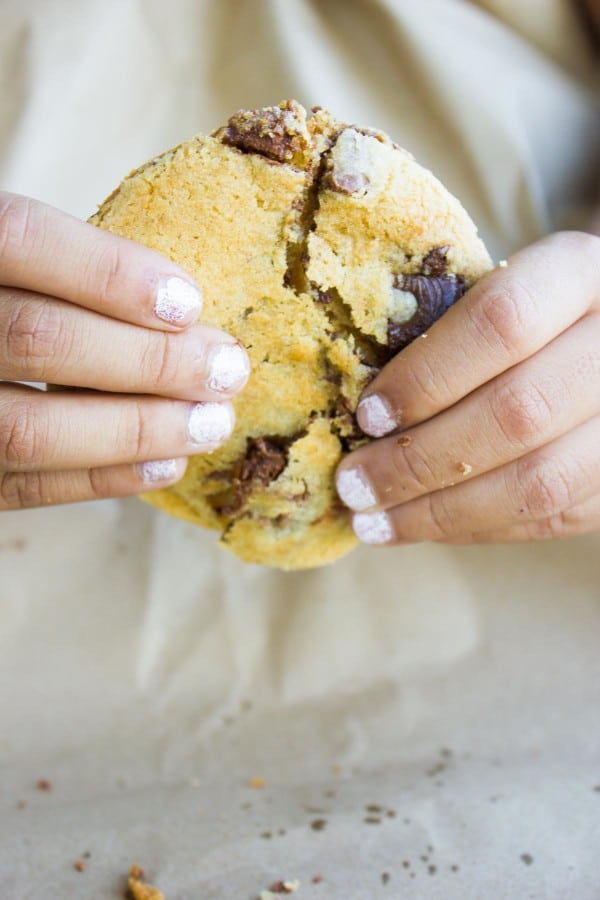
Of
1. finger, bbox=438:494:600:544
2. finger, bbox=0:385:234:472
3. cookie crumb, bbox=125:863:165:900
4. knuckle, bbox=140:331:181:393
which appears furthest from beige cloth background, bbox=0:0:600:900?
knuckle, bbox=140:331:181:393

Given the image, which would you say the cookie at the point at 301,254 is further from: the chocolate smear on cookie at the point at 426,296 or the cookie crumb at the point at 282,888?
the cookie crumb at the point at 282,888

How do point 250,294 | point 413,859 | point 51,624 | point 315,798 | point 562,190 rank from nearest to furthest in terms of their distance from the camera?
point 250,294, point 413,859, point 315,798, point 51,624, point 562,190

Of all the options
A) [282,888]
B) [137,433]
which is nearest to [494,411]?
[137,433]

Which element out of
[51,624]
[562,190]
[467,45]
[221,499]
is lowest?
[51,624]

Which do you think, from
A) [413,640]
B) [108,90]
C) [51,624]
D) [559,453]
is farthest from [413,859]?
[108,90]

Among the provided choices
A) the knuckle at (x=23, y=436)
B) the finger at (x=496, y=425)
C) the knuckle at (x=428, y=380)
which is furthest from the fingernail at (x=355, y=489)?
the knuckle at (x=23, y=436)

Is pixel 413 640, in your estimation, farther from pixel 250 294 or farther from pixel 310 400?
pixel 250 294

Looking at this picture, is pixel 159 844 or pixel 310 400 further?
pixel 159 844

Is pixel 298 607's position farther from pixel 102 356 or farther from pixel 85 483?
pixel 102 356
